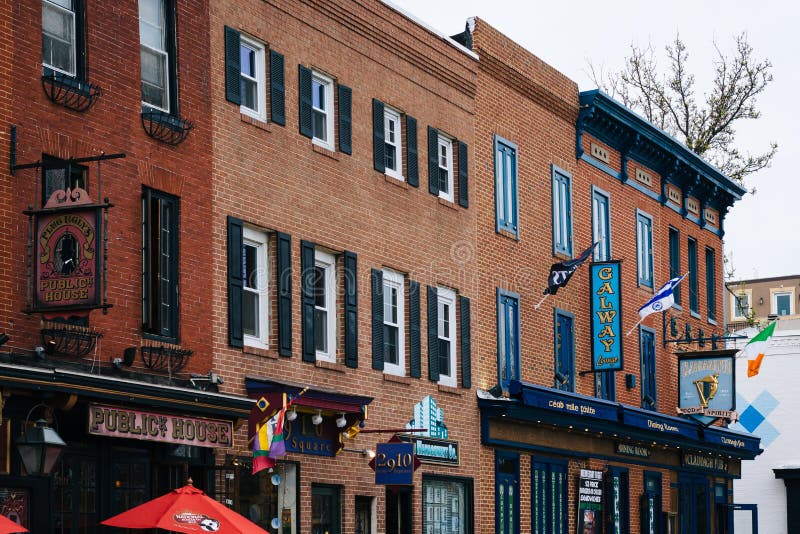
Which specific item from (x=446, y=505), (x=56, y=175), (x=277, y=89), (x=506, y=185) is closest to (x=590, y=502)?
(x=446, y=505)

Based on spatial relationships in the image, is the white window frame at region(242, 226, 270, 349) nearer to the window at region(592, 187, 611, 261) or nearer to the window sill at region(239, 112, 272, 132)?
the window sill at region(239, 112, 272, 132)

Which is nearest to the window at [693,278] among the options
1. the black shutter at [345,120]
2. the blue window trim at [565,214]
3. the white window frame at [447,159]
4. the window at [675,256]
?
the window at [675,256]

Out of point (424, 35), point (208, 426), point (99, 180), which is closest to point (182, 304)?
point (208, 426)

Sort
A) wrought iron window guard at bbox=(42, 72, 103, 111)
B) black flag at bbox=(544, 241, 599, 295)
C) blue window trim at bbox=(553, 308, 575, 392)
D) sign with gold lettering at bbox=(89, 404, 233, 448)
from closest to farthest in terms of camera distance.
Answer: sign with gold lettering at bbox=(89, 404, 233, 448) → wrought iron window guard at bbox=(42, 72, 103, 111) → black flag at bbox=(544, 241, 599, 295) → blue window trim at bbox=(553, 308, 575, 392)

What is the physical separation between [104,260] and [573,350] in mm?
19011

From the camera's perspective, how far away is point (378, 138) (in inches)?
1102

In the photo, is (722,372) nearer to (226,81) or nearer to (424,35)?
(424,35)

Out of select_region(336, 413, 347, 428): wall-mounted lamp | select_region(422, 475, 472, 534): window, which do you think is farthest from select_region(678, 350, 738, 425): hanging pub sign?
select_region(336, 413, 347, 428): wall-mounted lamp

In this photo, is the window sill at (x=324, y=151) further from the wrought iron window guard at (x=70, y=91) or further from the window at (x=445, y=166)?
the wrought iron window guard at (x=70, y=91)

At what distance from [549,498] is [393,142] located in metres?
9.36

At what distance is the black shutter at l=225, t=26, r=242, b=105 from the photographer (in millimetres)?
23750

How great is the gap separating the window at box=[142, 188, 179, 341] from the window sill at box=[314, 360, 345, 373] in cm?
409

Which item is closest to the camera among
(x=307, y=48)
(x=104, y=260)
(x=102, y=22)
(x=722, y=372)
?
(x=104, y=260)

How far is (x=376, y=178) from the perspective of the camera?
27766 mm
